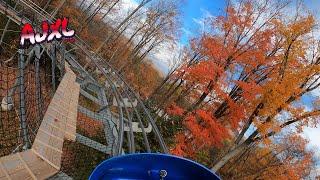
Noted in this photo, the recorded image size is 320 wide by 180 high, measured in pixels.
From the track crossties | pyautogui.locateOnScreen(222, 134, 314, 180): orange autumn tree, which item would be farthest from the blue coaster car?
pyautogui.locateOnScreen(222, 134, 314, 180): orange autumn tree

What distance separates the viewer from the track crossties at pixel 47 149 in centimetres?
536

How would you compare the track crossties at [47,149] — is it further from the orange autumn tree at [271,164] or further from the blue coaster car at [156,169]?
the orange autumn tree at [271,164]

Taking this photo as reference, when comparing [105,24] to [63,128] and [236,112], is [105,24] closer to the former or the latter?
[236,112]

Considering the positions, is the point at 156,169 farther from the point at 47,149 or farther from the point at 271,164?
the point at 271,164

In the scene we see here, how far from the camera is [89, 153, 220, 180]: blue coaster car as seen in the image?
5129mm

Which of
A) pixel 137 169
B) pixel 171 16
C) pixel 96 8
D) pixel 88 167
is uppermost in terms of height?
pixel 171 16

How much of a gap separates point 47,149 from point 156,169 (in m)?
1.93

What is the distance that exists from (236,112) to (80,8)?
21511 mm

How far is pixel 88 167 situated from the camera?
48.7ft

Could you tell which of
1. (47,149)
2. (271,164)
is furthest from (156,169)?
(271,164)

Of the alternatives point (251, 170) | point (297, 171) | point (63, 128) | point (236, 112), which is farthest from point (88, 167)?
point (297, 171)

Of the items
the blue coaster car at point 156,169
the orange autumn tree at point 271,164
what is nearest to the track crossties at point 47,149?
the blue coaster car at point 156,169

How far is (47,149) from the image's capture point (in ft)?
20.6

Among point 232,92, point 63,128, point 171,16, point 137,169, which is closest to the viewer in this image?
point 137,169
